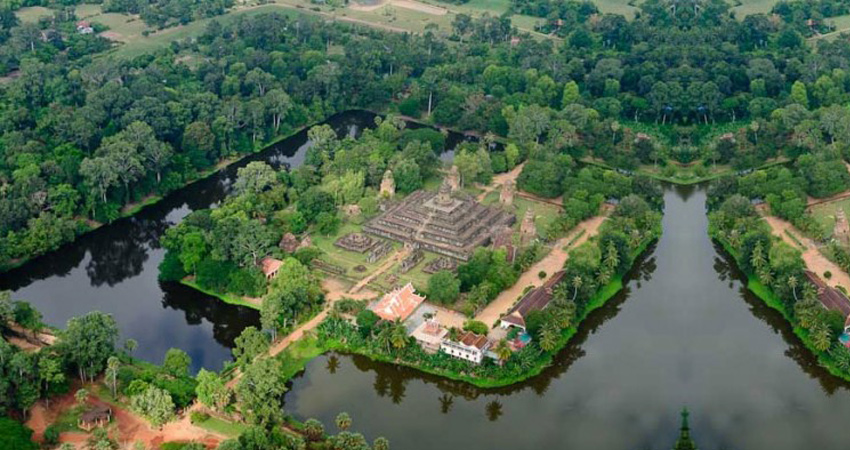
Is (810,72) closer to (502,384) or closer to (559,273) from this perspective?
(559,273)

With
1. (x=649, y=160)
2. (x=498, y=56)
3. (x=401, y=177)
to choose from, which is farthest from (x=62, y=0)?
(x=649, y=160)

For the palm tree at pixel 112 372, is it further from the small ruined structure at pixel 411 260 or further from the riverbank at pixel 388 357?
the small ruined structure at pixel 411 260

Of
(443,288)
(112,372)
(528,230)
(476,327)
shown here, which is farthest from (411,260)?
(112,372)

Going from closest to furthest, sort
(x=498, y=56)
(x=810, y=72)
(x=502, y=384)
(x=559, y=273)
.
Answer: (x=502, y=384)
(x=559, y=273)
(x=810, y=72)
(x=498, y=56)

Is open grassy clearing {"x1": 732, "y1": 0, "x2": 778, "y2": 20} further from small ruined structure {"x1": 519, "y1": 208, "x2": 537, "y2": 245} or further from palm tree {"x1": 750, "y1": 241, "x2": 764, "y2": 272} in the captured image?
palm tree {"x1": 750, "y1": 241, "x2": 764, "y2": 272}

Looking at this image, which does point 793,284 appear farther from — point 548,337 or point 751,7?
point 751,7
